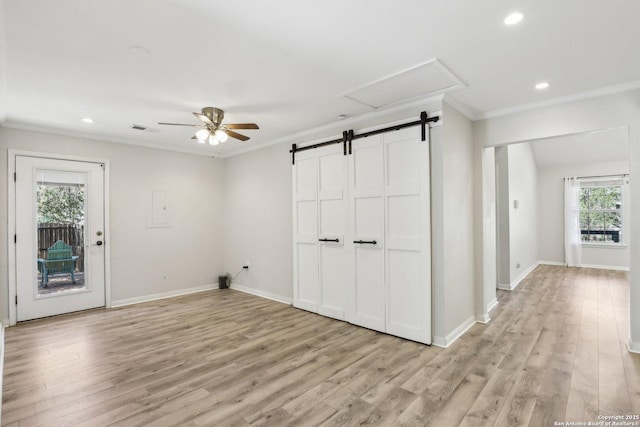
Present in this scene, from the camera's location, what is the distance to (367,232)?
12.8 ft

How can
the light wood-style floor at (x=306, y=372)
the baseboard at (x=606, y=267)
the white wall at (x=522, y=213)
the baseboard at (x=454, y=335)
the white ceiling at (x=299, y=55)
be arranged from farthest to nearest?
the baseboard at (x=606, y=267), the white wall at (x=522, y=213), the baseboard at (x=454, y=335), the light wood-style floor at (x=306, y=372), the white ceiling at (x=299, y=55)

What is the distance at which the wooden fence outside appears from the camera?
173 inches

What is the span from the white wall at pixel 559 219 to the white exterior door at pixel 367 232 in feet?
22.7

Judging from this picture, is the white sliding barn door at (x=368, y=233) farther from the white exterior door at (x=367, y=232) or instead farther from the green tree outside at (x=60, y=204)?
the green tree outside at (x=60, y=204)

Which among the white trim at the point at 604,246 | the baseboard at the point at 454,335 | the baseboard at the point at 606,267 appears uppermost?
the white trim at the point at 604,246

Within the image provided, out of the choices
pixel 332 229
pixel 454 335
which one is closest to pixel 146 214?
pixel 332 229

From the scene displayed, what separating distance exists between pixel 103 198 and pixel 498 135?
5560 mm

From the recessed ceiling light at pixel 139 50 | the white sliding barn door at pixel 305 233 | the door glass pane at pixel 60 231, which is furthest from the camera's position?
the white sliding barn door at pixel 305 233

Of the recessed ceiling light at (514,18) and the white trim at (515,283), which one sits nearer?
the recessed ceiling light at (514,18)

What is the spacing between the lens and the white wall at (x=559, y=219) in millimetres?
7496

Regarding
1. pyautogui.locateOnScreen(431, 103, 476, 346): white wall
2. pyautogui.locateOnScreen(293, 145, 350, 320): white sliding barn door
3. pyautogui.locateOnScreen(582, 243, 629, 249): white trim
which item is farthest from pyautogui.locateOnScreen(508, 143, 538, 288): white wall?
pyautogui.locateOnScreen(293, 145, 350, 320): white sliding barn door

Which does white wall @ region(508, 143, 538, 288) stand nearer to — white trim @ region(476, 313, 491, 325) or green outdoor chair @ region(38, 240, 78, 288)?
white trim @ region(476, 313, 491, 325)

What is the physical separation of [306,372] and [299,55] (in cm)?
264

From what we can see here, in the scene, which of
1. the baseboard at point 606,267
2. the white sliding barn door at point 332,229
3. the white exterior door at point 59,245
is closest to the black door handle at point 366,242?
the white sliding barn door at point 332,229
